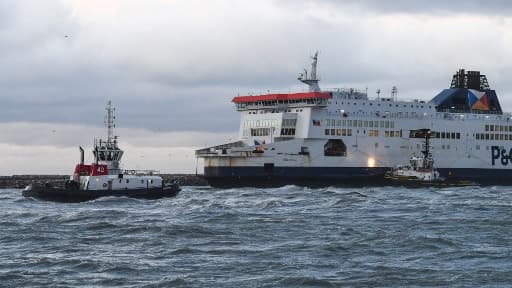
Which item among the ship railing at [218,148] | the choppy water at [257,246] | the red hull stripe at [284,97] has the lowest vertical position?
the choppy water at [257,246]

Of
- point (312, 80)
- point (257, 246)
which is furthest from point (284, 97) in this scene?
point (257, 246)

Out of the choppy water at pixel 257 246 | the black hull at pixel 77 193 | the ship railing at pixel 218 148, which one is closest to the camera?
the choppy water at pixel 257 246

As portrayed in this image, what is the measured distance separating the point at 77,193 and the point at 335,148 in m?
40.4

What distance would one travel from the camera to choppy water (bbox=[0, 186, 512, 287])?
33.0 metres

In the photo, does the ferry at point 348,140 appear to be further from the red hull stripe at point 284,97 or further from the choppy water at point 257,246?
the choppy water at point 257,246

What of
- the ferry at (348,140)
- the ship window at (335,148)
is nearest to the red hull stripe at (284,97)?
the ferry at (348,140)

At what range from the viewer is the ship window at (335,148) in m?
102

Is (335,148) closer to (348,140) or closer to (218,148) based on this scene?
(348,140)

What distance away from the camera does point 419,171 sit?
338 feet

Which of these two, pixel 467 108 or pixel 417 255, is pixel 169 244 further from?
pixel 467 108

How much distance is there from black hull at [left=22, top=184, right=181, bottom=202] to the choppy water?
13.6 ft

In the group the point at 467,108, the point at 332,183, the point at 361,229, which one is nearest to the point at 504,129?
the point at 467,108

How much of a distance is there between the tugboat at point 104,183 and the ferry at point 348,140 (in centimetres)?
2664

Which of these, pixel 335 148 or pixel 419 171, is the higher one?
pixel 335 148
